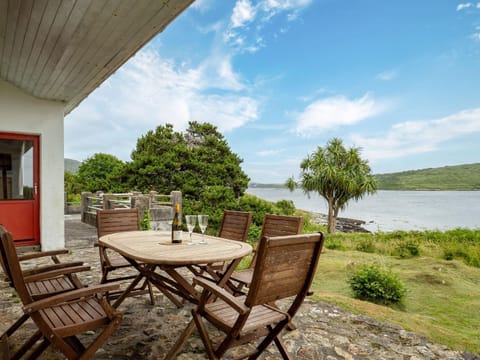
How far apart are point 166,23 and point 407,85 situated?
19.7 metres

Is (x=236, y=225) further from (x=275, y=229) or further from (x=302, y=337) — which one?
(x=302, y=337)

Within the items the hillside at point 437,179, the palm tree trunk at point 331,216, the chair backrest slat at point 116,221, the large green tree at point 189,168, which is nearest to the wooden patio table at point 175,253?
the chair backrest slat at point 116,221

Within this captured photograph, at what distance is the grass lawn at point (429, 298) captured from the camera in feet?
9.65

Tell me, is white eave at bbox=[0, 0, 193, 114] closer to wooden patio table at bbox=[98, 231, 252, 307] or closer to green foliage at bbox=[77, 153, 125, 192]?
wooden patio table at bbox=[98, 231, 252, 307]

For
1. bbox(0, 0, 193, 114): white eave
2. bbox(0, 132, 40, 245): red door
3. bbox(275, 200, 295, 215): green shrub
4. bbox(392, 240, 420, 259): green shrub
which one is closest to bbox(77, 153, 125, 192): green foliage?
bbox(275, 200, 295, 215): green shrub

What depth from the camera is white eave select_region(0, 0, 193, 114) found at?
243cm

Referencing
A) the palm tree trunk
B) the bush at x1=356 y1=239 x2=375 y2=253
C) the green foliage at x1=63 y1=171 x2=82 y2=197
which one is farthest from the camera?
the green foliage at x1=63 y1=171 x2=82 y2=197

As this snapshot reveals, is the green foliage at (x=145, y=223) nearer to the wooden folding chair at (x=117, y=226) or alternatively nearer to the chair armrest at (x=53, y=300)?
the wooden folding chair at (x=117, y=226)

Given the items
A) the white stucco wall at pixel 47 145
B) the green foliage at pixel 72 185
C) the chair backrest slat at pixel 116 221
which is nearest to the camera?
the chair backrest slat at pixel 116 221

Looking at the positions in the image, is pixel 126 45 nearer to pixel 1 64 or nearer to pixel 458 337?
pixel 1 64

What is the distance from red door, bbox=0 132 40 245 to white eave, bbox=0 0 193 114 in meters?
1.25

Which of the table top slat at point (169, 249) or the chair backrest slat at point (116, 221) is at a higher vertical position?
the chair backrest slat at point (116, 221)

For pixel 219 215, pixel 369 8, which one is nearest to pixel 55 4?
pixel 219 215

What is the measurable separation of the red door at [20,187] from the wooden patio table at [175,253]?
3322 mm
